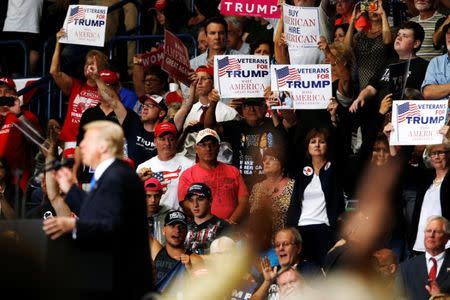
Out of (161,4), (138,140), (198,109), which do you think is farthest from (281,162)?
(161,4)

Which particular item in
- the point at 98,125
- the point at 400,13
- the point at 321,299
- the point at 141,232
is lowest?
the point at 321,299

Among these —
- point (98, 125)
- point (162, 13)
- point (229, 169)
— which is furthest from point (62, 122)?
point (98, 125)

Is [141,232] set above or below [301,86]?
below

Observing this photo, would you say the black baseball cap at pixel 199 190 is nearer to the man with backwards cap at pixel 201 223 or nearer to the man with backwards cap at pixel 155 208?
the man with backwards cap at pixel 201 223

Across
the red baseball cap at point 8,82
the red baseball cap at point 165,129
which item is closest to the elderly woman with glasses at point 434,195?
the red baseball cap at point 165,129

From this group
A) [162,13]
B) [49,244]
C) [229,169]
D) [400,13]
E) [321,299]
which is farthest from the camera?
[162,13]

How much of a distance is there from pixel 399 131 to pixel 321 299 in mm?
1870

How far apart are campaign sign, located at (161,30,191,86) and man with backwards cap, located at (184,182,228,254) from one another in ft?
6.45

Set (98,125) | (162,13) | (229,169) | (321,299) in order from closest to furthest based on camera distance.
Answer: (98,125) < (321,299) < (229,169) < (162,13)

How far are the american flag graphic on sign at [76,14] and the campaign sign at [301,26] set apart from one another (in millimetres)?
2618

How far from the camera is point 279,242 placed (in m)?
14.6

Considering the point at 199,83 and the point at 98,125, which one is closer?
the point at 98,125

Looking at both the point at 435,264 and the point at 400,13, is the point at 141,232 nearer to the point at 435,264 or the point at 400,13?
the point at 435,264

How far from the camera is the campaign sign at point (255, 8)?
17.5 meters
